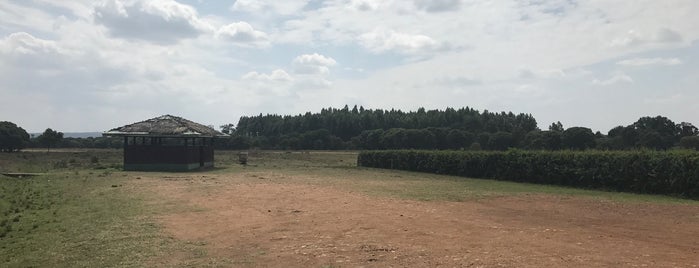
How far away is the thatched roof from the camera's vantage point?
32344 mm

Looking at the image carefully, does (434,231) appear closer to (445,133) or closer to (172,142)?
(172,142)

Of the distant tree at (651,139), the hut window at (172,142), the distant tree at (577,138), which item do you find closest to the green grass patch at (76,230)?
the hut window at (172,142)

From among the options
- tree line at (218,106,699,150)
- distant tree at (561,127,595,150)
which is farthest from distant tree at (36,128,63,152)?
distant tree at (561,127,595,150)

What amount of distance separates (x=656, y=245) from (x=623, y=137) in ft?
217

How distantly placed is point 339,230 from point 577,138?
212 ft

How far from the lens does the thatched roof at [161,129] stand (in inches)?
1273

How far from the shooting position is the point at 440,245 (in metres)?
8.92

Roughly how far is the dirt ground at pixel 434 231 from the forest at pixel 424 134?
14.9 meters

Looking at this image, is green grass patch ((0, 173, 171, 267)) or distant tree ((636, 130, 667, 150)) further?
distant tree ((636, 130, 667, 150))

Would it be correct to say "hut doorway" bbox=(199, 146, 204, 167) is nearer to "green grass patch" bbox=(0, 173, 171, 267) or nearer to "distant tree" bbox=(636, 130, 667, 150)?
"green grass patch" bbox=(0, 173, 171, 267)

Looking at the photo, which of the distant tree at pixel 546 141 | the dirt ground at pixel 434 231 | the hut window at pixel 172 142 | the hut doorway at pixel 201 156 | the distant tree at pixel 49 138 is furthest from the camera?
the distant tree at pixel 546 141

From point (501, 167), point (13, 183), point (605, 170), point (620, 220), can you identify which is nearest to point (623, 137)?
point (501, 167)

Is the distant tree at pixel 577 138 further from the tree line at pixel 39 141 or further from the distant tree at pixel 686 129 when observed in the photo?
the tree line at pixel 39 141

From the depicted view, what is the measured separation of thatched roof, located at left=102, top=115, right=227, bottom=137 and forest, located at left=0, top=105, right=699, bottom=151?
2007cm
